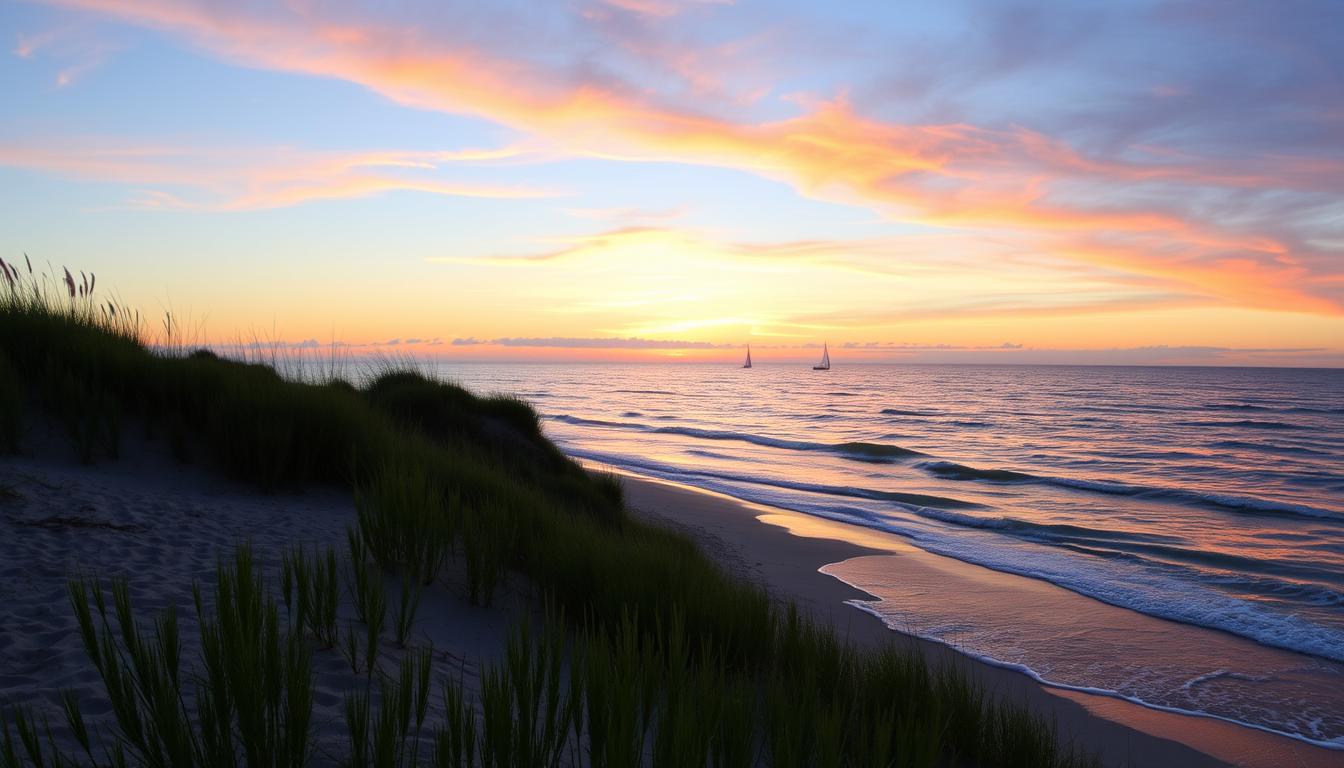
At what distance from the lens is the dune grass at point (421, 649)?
2.46m

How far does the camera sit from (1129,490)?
19.7 meters

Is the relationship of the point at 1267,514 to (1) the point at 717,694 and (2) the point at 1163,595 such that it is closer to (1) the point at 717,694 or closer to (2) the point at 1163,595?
(2) the point at 1163,595

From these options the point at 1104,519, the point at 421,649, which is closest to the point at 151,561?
the point at 421,649

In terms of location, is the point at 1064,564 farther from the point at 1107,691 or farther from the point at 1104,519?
the point at 1107,691

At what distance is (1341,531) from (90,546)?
826 inches

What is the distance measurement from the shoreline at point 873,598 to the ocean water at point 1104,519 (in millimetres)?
309

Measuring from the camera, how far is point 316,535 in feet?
20.3

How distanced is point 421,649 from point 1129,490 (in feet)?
70.5

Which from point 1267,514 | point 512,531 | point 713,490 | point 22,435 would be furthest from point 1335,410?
point 22,435

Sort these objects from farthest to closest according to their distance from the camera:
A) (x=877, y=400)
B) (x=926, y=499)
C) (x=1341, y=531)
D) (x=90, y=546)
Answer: (x=877, y=400)
(x=926, y=499)
(x=1341, y=531)
(x=90, y=546)

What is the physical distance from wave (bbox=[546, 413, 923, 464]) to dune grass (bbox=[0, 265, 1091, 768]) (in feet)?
55.2

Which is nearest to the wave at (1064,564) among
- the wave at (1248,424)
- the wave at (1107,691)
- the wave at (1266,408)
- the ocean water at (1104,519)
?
the ocean water at (1104,519)

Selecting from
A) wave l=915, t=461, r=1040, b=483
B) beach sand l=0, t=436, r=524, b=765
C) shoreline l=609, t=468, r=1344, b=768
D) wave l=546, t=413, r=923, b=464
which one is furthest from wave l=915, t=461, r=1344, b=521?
beach sand l=0, t=436, r=524, b=765

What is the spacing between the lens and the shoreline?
6.00m
